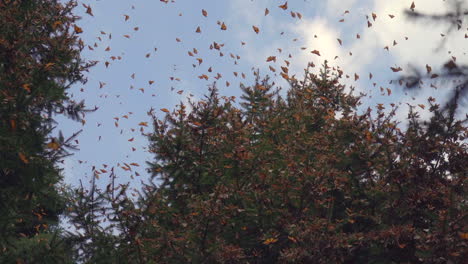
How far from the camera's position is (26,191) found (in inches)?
431

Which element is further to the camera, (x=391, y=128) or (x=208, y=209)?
(x=391, y=128)

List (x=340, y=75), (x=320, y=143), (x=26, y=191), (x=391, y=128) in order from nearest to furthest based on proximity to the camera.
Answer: (x=26, y=191) → (x=320, y=143) → (x=391, y=128) → (x=340, y=75)

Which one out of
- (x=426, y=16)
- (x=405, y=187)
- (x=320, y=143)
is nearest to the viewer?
(x=426, y=16)

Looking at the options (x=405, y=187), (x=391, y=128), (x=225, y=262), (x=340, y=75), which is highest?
(x=340, y=75)

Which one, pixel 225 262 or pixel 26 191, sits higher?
pixel 26 191

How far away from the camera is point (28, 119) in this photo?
10422 mm

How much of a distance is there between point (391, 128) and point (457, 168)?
7.01 feet

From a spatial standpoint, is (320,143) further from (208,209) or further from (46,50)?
(46,50)

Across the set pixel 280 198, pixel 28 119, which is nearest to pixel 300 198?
pixel 280 198

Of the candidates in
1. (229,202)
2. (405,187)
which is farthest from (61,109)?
(405,187)

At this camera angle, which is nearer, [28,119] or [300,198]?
[28,119]

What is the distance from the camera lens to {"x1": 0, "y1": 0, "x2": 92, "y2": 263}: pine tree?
→ 32.8ft

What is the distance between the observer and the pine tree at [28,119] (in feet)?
32.8

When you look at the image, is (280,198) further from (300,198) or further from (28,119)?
(28,119)
